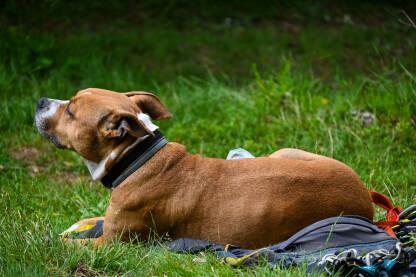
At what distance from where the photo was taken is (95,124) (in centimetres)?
337

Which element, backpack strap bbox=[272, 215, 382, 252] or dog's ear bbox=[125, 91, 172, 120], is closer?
backpack strap bbox=[272, 215, 382, 252]

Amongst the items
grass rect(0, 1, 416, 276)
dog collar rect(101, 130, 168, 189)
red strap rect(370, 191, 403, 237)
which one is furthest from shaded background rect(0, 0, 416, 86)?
dog collar rect(101, 130, 168, 189)

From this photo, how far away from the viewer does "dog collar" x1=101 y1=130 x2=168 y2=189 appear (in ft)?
10.9

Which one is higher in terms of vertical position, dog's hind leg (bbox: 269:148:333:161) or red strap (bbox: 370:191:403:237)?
dog's hind leg (bbox: 269:148:333:161)

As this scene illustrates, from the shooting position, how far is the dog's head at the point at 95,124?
3270mm

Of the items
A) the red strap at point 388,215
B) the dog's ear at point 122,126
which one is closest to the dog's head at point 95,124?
the dog's ear at point 122,126

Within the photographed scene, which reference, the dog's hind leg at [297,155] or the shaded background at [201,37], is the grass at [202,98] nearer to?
the shaded background at [201,37]

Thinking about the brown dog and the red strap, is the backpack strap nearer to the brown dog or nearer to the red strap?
the brown dog

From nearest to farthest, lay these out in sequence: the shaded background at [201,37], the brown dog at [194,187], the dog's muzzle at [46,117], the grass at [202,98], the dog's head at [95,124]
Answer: the grass at [202,98] → the brown dog at [194,187] → the dog's head at [95,124] → the dog's muzzle at [46,117] → the shaded background at [201,37]

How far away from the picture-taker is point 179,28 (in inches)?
330

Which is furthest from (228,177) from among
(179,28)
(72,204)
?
(179,28)

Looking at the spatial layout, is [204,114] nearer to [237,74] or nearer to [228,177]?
[237,74]

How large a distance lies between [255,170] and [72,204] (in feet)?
6.00

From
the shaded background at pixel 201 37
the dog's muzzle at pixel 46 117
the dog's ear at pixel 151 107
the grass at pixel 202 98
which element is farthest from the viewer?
the shaded background at pixel 201 37
